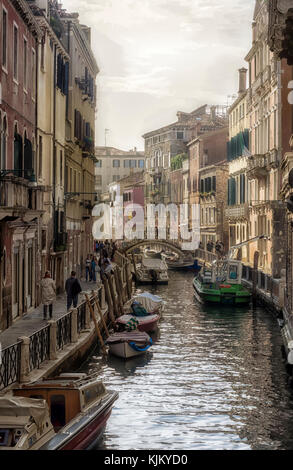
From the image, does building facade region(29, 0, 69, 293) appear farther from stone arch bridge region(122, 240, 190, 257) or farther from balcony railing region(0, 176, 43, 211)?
stone arch bridge region(122, 240, 190, 257)

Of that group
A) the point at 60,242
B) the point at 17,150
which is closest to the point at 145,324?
the point at 60,242

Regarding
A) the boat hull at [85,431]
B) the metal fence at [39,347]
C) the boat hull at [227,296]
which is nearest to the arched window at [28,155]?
the metal fence at [39,347]

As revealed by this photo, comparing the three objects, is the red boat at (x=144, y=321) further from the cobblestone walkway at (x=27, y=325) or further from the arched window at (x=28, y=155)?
the arched window at (x=28, y=155)

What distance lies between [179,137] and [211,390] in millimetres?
65261

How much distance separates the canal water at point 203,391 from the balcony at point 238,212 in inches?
656

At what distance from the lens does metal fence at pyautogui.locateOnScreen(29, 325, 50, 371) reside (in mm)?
14250

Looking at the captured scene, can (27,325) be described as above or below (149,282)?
above

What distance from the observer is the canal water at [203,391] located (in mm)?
12703

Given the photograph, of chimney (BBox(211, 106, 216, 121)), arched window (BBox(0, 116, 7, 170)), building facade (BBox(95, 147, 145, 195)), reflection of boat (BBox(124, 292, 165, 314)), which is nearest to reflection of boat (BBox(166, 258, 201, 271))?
chimney (BBox(211, 106, 216, 121))

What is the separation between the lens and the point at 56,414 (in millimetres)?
11258

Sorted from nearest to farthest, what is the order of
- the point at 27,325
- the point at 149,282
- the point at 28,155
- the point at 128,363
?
the point at 27,325, the point at 128,363, the point at 28,155, the point at 149,282

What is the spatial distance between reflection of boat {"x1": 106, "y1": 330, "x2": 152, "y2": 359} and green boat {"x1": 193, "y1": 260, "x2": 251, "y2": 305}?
1185 centimetres

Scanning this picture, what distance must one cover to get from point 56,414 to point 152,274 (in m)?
32.6
